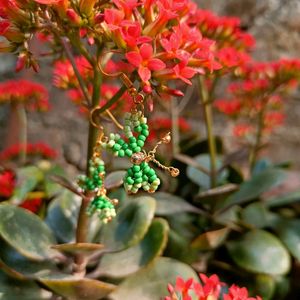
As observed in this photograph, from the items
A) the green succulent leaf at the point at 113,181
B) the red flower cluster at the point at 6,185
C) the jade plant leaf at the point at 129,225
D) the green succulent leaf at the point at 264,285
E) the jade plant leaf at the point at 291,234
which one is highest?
the green succulent leaf at the point at 113,181

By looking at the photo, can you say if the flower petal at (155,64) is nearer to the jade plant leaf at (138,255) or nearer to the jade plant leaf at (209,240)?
the jade plant leaf at (138,255)

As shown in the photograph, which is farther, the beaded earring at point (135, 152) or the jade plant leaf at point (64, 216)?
the jade plant leaf at point (64, 216)

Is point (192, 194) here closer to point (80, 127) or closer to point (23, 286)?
point (23, 286)

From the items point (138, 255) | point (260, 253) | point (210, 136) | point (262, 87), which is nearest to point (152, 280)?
point (138, 255)

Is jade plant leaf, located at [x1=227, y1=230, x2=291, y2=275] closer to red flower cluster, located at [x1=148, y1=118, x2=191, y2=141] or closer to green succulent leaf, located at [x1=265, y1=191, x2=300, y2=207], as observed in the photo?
green succulent leaf, located at [x1=265, y1=191, x2=300, y2=207]

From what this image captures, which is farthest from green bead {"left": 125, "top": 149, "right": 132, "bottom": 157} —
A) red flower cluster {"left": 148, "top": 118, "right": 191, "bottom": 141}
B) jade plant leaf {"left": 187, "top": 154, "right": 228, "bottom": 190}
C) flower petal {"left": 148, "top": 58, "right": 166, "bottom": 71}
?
red flower cluster {"left": 148, "top": 118, "right": 191, "bottom": 141}

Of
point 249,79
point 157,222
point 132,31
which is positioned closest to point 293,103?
point 249,79

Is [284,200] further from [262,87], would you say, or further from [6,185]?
[6,185]

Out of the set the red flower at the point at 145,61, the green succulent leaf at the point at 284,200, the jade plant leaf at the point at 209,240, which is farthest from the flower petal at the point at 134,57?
the green succulent leaf at the point at 284,200
